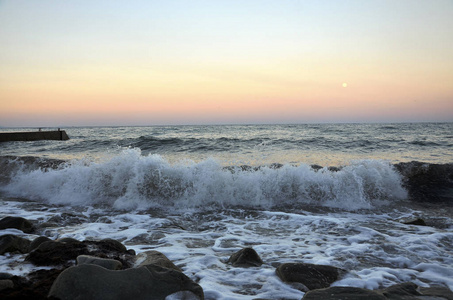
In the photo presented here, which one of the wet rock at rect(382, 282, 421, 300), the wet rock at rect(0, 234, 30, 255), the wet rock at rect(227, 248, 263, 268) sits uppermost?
the wet rock at rect(0, 234, 30, 255)

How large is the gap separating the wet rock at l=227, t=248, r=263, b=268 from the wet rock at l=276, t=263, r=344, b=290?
0.37 m

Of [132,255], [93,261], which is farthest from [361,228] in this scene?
[93,261]

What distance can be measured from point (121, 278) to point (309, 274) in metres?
1.83

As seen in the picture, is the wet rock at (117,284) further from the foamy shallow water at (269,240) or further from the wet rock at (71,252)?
the wet rock at (71,252)

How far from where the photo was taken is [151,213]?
6375 mm

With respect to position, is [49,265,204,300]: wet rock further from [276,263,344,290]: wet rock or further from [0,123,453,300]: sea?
[276,263,344,290]: wet rock

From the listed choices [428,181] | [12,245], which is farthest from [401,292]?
[428,181]

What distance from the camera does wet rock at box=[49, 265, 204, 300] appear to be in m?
2.13

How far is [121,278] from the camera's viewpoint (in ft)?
7.56

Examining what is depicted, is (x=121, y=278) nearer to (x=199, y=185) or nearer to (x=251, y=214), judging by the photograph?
(x=251, y=214)

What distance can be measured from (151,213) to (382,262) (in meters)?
4.49

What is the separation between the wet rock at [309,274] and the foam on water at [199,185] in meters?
3.93

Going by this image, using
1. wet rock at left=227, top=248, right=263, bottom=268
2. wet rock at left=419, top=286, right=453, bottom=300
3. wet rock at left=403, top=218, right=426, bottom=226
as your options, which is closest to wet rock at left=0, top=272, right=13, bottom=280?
wet rock at left=227, top=248, right=263, bottom=268

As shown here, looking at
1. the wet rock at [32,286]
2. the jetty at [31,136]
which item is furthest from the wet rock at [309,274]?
the jetty at [31,136]
